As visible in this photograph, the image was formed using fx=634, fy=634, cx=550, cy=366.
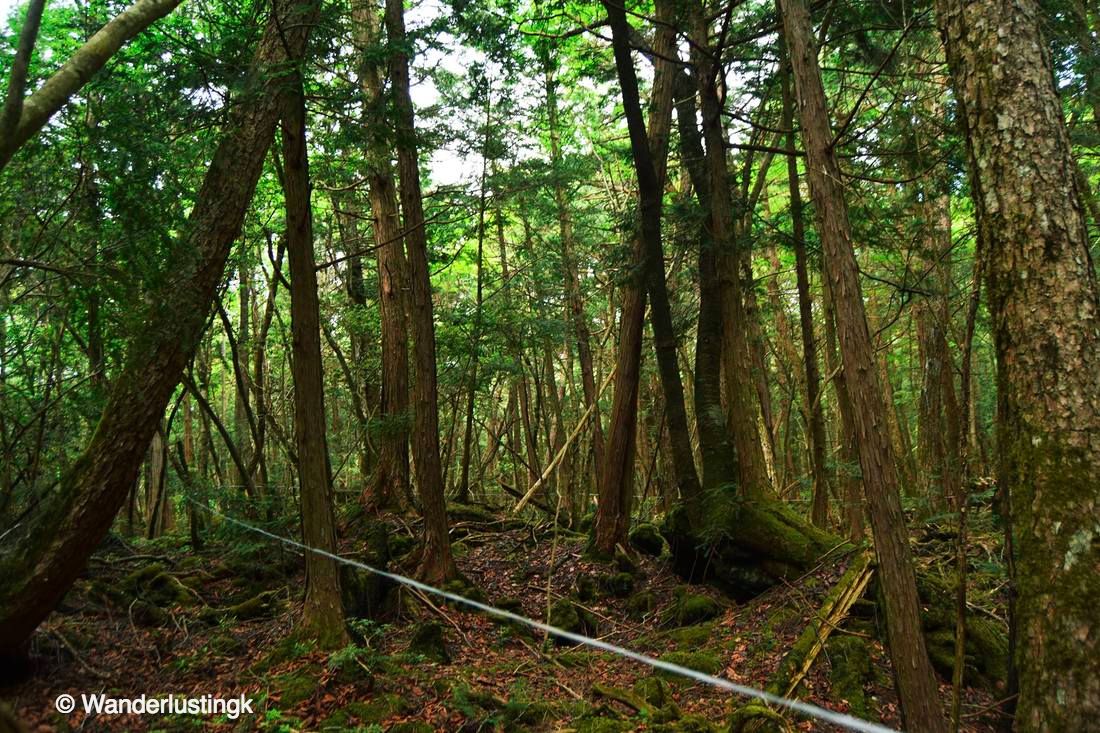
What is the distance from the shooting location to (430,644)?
6.58 m

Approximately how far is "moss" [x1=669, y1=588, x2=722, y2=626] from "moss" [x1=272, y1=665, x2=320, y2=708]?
4519 millimetres

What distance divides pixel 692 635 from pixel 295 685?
4.33 m

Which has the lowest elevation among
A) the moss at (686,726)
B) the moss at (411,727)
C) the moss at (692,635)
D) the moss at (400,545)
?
the moss at (692,635)

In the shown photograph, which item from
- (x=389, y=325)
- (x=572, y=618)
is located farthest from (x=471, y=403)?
(x=572, y=618)

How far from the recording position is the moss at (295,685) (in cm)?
499

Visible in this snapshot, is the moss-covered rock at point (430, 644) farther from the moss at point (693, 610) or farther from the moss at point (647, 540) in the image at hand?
the moss at point (647, 540)

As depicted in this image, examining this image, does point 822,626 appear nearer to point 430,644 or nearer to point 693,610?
point 693,610

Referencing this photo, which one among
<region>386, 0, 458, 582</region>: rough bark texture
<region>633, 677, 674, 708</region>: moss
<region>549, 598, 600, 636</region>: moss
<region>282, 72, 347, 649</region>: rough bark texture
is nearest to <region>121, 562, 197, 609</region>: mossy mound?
<region>282, 72, 347, 649</region>: rough bark texture

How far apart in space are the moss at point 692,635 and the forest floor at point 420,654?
0.07ft

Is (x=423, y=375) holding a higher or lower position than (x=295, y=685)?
higher

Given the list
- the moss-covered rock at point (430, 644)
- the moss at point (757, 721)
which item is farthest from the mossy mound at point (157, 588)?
the moss at point (757, 721)

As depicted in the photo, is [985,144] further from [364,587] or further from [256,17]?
[364,587]

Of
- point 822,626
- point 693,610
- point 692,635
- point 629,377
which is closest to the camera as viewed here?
point 822,626

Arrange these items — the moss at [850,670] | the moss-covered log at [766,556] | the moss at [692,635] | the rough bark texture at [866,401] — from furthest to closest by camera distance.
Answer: the moss at [692,635] < the moss-covered log at [766,556] < the moss at [850,670] < the rough bark texture at [866,401]
